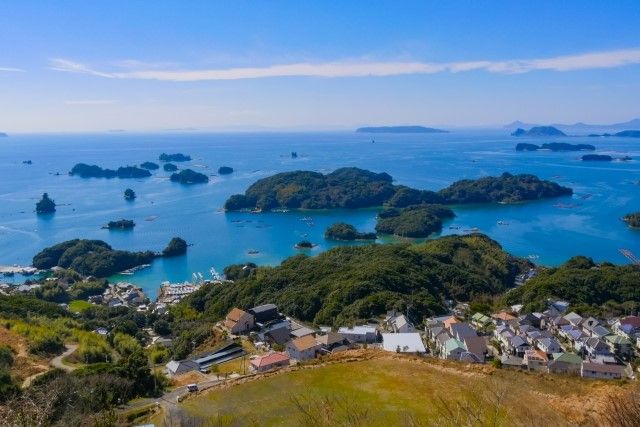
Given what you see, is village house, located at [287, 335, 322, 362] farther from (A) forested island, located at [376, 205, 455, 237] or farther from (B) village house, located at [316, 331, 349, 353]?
(A) forested island, located at [376, 205, 455, 237]

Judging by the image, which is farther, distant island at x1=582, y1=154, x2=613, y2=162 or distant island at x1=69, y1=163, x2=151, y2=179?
distant island at x1=582, y1=154, x2=613, y2=162

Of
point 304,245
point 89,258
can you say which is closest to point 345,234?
point 304,245

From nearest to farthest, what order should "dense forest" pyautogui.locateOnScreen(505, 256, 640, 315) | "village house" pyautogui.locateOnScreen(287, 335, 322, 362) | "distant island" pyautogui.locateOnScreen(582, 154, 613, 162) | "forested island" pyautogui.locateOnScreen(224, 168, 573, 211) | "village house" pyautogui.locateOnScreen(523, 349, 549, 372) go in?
"village house" pyautogui.locateOnScreen(523, 349, 549, 372), "village house" pyautogui.locateOnScreen(287, 335, 322, 362), "dense forest" pyautogui.locateOnScreen(505, 256, 640, 315), "forested island" pyautogui.locateOnScreen(224, 168, 573, 211), "distant island" pyautogui.locateOnScreen(582, 154, 613, 162)

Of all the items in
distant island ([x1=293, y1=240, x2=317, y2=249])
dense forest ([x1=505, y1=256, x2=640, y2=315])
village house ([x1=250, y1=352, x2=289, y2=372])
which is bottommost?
distant island ([x1=293, y1=240, x2=317, y2=249])

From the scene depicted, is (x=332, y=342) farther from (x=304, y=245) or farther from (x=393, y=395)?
(x=304, y=245)

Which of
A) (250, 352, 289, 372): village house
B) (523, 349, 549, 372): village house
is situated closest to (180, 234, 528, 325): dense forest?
(523, 349, 549, 372): village house

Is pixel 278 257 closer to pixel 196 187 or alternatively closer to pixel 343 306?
pixel 343 306

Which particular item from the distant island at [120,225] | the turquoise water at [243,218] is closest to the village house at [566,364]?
the turquoise water at [243,218]

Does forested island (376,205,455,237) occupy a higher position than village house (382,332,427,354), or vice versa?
village house (382,332,427,354)
